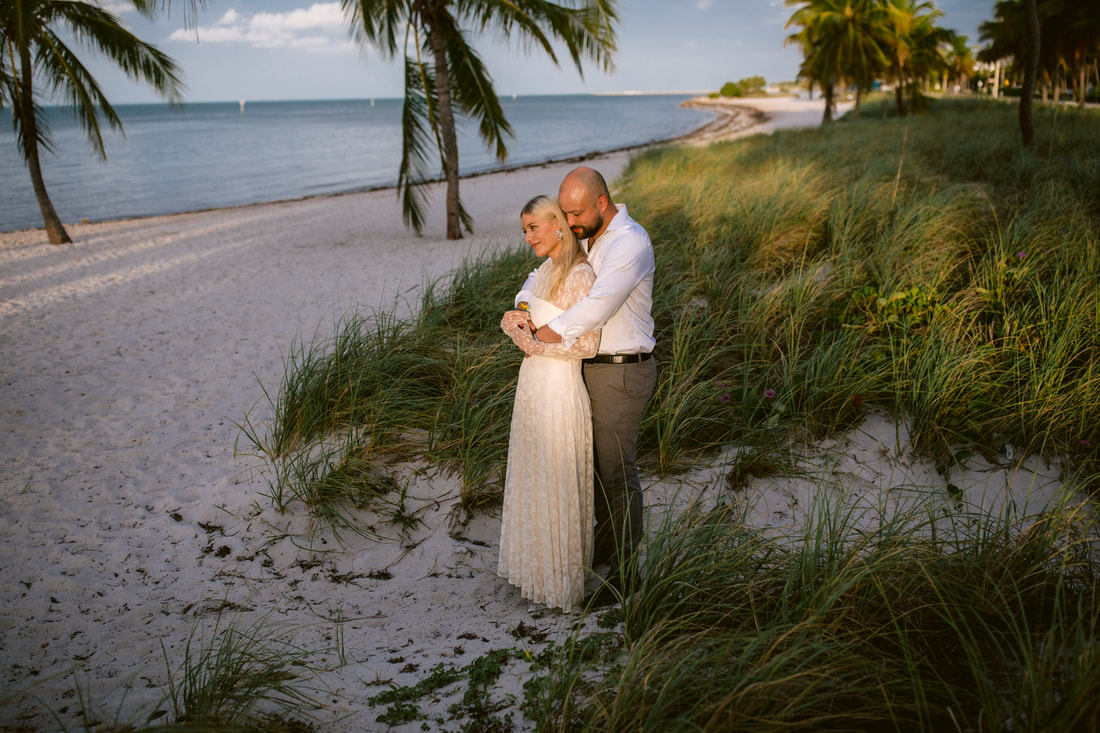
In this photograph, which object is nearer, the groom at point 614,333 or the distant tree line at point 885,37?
the groom at point 614,333

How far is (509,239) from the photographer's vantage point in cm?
1200

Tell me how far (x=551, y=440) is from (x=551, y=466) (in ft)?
0.42

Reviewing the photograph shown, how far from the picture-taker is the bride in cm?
277

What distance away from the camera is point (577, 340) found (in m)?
2.74

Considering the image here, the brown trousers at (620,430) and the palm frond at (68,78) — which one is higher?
the palm frond at (68,78)

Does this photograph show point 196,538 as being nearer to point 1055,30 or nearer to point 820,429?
point 820,429

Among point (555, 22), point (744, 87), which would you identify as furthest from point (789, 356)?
point (744, 87)

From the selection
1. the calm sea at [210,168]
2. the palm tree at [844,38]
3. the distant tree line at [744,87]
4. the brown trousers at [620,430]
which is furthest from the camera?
the distant tree line at [744,87]

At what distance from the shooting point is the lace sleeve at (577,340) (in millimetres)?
2742

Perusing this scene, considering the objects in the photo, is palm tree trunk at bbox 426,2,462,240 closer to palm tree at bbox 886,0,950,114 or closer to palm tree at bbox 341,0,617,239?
palm tree at bbox 341,0,617,239

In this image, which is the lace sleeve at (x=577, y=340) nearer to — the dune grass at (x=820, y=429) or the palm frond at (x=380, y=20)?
the dune grass at (x=820, y=429)

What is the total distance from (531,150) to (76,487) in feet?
125

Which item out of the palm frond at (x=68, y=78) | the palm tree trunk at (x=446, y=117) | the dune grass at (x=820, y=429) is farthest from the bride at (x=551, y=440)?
the palm frond at (x=68, y=78)

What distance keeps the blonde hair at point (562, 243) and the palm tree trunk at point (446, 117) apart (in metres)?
9.31
